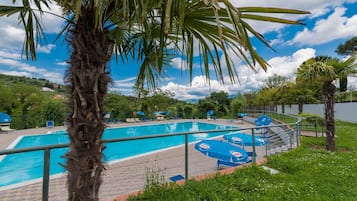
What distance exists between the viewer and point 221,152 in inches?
210

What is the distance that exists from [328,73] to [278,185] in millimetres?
4923

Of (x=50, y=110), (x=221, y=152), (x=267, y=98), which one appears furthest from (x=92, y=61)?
(x=267, y=98)

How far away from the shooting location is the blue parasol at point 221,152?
17.1 feet

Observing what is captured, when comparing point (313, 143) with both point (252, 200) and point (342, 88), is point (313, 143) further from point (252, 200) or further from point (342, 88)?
point (342, 88)

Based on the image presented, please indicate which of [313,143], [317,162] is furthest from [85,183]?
[313,143]

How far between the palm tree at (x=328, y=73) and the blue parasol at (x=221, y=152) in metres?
3.77

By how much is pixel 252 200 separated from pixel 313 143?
740 centimetres

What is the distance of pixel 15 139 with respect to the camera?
11055 millimetres

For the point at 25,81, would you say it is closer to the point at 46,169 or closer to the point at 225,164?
the point at 225,164

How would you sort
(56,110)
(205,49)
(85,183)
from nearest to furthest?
(85,183)
(205,49)
(56,110)

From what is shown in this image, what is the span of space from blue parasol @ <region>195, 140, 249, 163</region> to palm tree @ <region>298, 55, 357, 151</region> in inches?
149

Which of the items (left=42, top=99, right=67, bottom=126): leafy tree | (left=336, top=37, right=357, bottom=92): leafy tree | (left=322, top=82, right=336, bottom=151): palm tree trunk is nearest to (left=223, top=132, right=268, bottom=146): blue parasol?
(left=322, top=82, right=336, bottom=151): palm tree trunk

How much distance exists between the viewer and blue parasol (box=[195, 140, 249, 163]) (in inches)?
206

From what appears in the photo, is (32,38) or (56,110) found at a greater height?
(32,38)
